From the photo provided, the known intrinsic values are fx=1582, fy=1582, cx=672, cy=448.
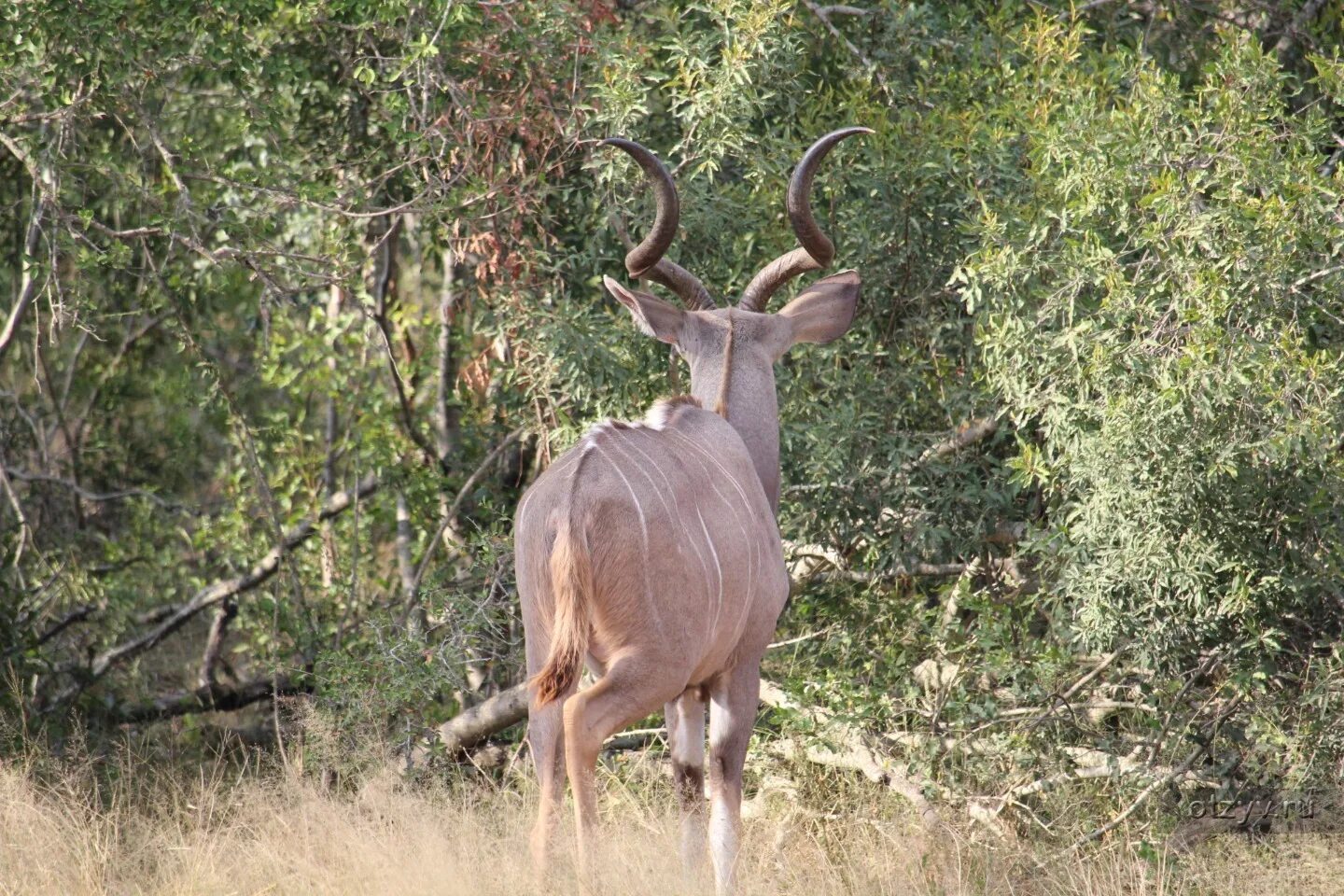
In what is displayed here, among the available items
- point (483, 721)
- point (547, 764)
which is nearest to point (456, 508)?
point (483, 721)

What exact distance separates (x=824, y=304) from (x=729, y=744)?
57.7 inches

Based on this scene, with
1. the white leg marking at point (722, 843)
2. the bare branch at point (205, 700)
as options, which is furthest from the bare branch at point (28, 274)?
the white leg marking at point (722, 843)

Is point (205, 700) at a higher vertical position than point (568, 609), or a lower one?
lower

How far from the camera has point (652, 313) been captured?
470 centimetres

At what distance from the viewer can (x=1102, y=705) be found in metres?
5.10

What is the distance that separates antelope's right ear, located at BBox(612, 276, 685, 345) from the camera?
15.3 feet

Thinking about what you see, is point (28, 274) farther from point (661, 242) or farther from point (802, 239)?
point (802, 239)

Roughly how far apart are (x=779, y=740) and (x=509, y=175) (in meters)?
2.15

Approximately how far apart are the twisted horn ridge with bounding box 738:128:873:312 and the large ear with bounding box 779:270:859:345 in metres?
0.08

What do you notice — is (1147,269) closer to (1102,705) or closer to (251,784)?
(1102,705)

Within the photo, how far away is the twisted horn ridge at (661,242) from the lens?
4480mm

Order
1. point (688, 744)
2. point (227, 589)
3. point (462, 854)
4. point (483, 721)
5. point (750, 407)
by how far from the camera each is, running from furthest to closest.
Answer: point (227, 589) → point (483, 721) → point (750, 407) → point (688, 744) → point (462, 854)

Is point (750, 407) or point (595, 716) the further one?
point (750, 407)

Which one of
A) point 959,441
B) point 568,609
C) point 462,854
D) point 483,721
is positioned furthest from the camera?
point 483,721
